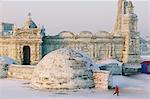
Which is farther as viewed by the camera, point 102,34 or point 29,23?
point 29,23

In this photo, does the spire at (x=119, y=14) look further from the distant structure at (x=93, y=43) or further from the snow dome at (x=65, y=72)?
the snow dome at (x=65, y=72)

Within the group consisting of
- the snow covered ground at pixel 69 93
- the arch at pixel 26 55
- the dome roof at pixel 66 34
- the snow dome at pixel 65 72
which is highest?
the dome roof at pixel 66 34

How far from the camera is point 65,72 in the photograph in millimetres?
24406

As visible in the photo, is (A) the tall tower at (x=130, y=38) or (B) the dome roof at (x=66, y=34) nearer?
(A) the tall tower at (x=130, y=38)

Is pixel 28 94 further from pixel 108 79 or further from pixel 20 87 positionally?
pixel 108 79

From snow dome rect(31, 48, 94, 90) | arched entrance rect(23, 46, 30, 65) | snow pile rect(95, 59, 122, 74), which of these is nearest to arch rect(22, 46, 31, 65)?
arched entrance rect(23, 46, 30, 65)

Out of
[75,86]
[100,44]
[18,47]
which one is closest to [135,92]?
[75,86]

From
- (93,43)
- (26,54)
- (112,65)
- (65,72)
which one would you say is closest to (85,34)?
(93,43)

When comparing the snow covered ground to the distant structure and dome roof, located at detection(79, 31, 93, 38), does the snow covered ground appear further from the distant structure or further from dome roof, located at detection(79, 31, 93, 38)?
dome roof, located at detection(79, 31, 93, 38)

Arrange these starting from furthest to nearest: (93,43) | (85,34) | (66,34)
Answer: (66,34) < (85,34) < (93,43)

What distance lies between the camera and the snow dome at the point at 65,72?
24312mm

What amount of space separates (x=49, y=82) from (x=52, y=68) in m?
1.16

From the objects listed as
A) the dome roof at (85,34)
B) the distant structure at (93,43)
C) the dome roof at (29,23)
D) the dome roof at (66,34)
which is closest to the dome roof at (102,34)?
the distant structure at (93,43)

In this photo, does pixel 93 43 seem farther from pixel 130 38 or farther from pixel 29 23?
pixel 29 23
